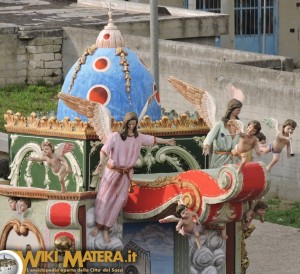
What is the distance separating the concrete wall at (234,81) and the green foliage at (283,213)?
0.79ft

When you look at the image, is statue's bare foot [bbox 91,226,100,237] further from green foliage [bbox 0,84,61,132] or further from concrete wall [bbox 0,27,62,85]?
concrete wall [bbox 0,27,62,85]

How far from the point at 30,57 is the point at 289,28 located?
1109 centimetres

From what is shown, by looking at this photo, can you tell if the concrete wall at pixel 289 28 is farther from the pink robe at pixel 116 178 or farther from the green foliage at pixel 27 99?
the pink robe at pixel 116 178

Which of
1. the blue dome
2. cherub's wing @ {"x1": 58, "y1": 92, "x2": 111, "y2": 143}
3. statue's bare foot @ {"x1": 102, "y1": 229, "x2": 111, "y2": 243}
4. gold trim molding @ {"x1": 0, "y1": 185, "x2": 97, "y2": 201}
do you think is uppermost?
the blue dome

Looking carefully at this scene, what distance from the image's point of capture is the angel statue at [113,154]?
62.3 feet

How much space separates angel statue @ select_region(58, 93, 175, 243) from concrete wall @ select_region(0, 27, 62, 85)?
18848 mm

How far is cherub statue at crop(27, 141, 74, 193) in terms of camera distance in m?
19.0

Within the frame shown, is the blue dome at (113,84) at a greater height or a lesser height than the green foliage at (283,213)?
greater

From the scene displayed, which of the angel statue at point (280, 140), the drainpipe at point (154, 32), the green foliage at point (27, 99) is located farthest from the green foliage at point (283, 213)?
the angel statue at point (280, 140)

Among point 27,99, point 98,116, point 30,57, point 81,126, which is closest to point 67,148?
point 81,126

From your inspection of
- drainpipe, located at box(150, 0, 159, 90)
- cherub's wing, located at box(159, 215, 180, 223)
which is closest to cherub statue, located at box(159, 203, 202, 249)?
cherub's wing, located at box(159, 215, 180, 223)

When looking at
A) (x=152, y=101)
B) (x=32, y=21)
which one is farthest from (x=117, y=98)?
(x=32, y=21)

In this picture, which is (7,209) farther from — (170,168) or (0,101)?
(0,101)

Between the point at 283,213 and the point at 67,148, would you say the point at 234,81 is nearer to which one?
the point at 283,213
